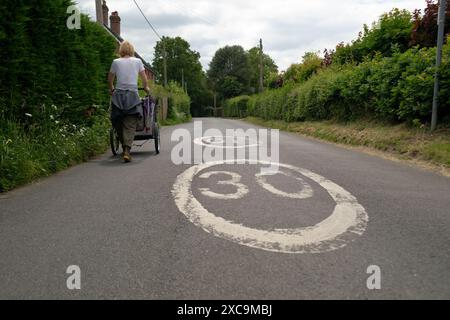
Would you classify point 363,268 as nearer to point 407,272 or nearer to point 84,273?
point 407,272

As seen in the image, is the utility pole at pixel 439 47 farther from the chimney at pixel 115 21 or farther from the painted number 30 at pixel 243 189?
the chimney at pixel 115 21

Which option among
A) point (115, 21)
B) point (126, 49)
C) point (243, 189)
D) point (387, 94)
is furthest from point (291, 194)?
point (115, 21)

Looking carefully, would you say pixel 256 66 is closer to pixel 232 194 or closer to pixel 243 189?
pixel 243 189

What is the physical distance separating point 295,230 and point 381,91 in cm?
833

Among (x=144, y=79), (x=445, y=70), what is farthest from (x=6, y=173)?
(x=445, y=70)

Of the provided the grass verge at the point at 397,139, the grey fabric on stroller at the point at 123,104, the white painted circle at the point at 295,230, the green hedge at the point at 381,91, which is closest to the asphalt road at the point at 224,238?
the white painted circle at the point at 295,230

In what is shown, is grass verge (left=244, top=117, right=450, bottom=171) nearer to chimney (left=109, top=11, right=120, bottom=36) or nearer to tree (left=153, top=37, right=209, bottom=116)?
chimney (left=109, top=11, right=120, bottom=36)

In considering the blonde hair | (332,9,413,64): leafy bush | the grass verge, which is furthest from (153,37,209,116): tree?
the blonde hair

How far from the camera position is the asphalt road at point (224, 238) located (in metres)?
2.24

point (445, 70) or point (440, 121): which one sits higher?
point (445, 70)

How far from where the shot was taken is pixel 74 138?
7.35m

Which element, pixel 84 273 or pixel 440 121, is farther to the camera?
pixel 440 121

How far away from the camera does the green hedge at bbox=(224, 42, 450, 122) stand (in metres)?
8.48

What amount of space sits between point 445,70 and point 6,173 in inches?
328
